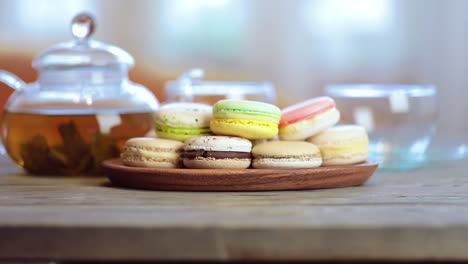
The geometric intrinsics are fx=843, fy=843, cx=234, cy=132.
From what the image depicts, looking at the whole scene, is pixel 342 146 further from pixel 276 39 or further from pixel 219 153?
pixel 276 39

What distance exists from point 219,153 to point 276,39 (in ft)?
4.26

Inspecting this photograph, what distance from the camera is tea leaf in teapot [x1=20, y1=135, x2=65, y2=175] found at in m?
1.19

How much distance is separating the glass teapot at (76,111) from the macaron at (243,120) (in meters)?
0.21

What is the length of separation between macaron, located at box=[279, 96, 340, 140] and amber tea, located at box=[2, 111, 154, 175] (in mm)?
265

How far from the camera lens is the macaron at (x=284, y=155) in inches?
39.2

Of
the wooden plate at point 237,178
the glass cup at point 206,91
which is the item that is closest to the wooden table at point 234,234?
the wooden plate at point 237,178

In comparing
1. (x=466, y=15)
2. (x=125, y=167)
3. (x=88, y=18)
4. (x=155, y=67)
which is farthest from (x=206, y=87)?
(x=466, y=15)

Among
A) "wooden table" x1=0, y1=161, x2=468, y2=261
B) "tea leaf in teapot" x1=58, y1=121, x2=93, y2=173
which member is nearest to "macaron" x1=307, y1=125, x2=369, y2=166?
"wooden table" x1=0, y1=161, x2=468, y2=261

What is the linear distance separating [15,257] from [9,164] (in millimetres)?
666

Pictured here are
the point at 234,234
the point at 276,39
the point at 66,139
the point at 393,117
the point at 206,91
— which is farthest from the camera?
the point at 276,39

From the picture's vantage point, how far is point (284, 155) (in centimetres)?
100

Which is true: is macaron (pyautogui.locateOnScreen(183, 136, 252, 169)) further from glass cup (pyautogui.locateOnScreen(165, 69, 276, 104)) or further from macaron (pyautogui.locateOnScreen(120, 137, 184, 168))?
glass cup (pyautogui.locateOnScreen(165, 69, 276, 104))

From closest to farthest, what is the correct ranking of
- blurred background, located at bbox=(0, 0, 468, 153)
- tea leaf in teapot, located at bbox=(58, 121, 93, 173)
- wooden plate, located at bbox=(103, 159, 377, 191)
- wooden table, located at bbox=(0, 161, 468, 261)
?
wooden table, located at bbox=(0, 161, 468, 261), wooden plate, located at bbox=(103, 159, 377, 191), tea leaf in teapot, located at bbox=(58, 121, 93, 173), blurred background, located at bbox=(0, 0, 468, 153)

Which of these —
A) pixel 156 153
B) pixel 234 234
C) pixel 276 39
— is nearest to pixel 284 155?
pixel 156 153
